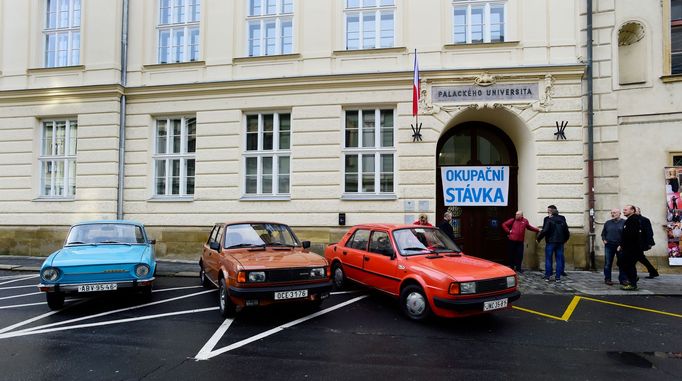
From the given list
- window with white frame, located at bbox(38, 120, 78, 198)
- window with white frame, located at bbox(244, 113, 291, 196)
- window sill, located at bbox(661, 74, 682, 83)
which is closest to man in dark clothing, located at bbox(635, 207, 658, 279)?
window sill, located at bbox(661, 74, 682, 83)

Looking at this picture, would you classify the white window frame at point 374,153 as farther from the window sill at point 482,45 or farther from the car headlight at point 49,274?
the car headlight at point 49,274

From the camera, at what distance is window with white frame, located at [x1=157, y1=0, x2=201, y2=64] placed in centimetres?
1362

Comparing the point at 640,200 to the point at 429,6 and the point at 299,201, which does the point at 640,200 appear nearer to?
the point at 429,6

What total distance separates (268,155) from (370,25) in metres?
5.18

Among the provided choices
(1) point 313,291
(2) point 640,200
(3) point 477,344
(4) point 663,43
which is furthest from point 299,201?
(4) point 663,43

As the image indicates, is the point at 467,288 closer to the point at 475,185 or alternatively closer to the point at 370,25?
the point at 475,185

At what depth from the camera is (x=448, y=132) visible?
1295 cm

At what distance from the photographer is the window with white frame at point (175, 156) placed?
13.3 metres

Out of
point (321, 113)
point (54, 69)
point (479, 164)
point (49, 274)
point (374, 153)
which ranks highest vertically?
point (54, 69)

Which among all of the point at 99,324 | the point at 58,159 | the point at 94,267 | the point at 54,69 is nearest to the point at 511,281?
the point at 99,324

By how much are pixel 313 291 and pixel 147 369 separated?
2.55 metres

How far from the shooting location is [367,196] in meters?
12.0

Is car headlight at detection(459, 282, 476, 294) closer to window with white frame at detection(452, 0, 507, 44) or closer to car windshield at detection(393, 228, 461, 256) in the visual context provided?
car windshield at detection(393, 228, 461, 256)

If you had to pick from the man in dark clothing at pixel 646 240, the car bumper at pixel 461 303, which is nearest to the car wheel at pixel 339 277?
the car bumper at pixel 461 303
